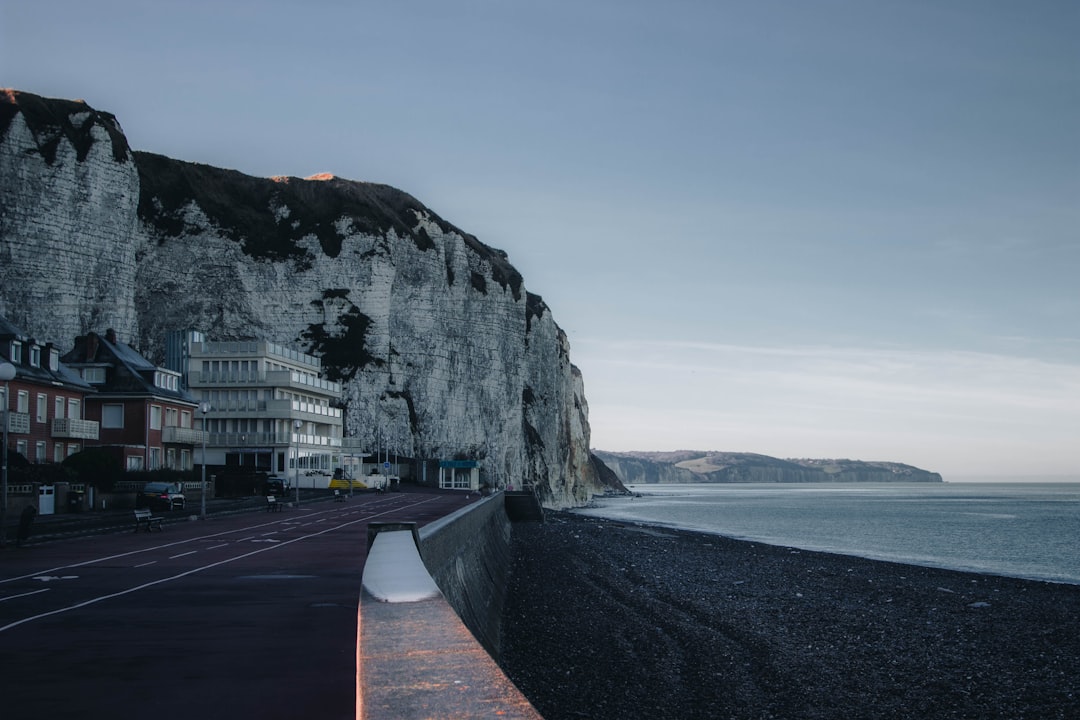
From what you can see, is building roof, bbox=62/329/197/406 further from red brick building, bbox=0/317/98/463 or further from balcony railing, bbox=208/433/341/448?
balcony railing, bbox=208/433/341/448

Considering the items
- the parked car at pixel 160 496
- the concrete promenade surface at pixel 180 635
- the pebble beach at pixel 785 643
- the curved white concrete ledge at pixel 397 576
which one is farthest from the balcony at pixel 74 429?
the curved white concrete ledge at pixel 397 576

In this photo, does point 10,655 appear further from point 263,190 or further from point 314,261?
point 263,190

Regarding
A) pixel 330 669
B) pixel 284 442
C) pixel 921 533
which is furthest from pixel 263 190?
pixel 330 669

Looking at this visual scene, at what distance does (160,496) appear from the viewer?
47.9 metres

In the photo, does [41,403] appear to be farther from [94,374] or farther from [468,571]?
[468,571]

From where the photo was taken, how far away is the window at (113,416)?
62.4 metres

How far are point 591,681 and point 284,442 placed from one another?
7808cm

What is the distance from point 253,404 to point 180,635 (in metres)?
86.1

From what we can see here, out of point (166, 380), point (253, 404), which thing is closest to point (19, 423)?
point (166, 380)

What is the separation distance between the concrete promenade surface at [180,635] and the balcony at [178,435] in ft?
147

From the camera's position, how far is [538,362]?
142 m

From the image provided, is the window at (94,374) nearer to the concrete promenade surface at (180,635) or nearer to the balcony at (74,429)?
the balcony at (74,429)

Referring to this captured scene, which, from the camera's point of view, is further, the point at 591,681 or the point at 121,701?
the point at 591,681

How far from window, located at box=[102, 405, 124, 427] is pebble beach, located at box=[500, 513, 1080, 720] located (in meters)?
34.3
